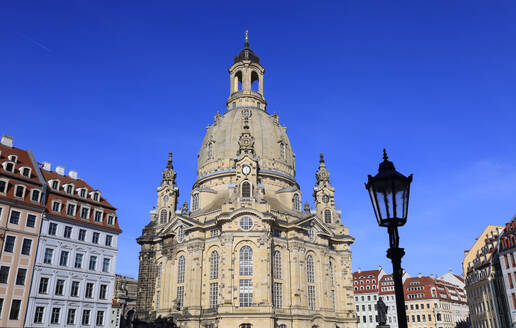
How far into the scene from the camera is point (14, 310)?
37.9 metres

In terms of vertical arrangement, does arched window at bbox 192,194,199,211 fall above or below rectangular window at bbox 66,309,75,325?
above

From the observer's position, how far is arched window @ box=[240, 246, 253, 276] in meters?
55.4

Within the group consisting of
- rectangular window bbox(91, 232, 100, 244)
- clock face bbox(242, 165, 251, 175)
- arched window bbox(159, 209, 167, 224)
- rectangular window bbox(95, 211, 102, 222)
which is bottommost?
rectangular window bbox(91, 232, 100, 244)

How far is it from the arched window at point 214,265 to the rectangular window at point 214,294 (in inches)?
41.2

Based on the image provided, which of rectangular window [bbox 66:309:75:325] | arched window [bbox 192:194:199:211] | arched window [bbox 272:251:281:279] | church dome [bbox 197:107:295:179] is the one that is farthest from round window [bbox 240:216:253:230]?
rectangular window [bbox 66:309:75:325]

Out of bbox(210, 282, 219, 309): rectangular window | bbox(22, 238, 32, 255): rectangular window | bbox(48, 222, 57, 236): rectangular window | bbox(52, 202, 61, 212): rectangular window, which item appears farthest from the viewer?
bbox(210, 282, 219, 309): rectangular window

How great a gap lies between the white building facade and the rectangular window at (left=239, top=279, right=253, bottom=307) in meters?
16.3

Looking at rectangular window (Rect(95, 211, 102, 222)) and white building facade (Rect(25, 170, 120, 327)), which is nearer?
white building facade (Rect(25, 170, 120, 327))

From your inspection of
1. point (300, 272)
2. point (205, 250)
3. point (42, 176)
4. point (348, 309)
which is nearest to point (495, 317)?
point (348, 309)

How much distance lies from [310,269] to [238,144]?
22.6 meters

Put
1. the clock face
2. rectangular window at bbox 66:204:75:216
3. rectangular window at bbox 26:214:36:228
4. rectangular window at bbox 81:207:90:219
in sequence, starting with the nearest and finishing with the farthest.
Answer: rectangular window at bbox 26:214:36:228 < rectangular window at bbox 66:204:75:216 < rectangular window at bbox 81:207:90:219 < the clock face

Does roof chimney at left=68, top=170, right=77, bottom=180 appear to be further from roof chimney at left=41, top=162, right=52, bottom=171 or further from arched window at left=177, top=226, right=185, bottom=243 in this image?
arched window at left=177, top=226, right=185, bottom=243

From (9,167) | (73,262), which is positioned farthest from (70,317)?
(9,167)

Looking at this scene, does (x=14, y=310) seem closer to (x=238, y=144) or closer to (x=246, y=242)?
(x=246, y=242)
